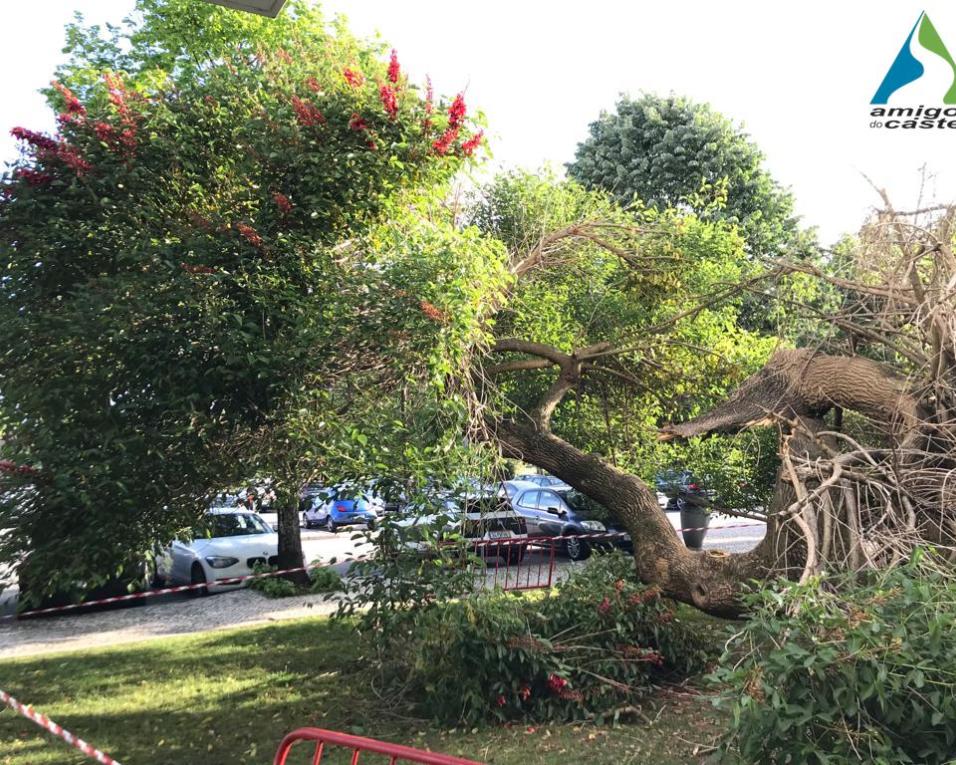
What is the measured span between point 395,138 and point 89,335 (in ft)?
9.50

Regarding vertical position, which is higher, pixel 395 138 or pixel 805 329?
pixel 395 138

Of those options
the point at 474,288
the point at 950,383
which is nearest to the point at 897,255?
the point at 950,383

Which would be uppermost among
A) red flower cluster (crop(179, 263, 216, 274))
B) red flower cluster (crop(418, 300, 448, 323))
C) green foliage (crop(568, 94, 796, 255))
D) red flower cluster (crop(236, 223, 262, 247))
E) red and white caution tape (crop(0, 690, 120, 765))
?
green foliage (crop(568, 94, 796, 255))

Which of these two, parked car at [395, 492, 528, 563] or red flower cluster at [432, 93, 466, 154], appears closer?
red flower cluster at [432, 93, 466, 154]

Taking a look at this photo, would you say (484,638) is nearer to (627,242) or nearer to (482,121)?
(482,121)

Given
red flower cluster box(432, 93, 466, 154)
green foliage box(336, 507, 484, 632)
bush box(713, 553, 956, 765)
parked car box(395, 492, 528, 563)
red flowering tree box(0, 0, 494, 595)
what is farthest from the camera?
green foliage box(336, 507, 484, 632)

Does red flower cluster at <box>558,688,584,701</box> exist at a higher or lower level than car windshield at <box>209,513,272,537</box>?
lower

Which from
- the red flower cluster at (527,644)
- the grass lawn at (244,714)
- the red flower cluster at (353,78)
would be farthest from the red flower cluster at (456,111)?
the grass lawn at (244,714)

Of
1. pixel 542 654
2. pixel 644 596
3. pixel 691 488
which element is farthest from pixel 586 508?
pixel 542 654

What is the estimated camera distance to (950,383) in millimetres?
6227

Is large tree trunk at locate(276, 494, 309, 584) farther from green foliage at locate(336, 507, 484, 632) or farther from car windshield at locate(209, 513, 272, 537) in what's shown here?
green foliage at locate(336, 507, 484, 632)

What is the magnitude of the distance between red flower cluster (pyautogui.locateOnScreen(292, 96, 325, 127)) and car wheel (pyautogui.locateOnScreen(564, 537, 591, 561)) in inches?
480

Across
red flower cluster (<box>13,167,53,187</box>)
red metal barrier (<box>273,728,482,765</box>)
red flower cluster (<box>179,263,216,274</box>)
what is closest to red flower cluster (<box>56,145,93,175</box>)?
red flower cluster (<box>13,167,53,187</box>)

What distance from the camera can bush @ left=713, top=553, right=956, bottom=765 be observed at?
3.77 meters
